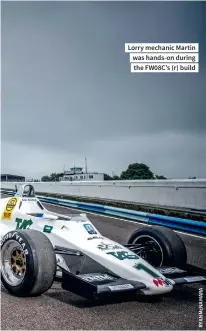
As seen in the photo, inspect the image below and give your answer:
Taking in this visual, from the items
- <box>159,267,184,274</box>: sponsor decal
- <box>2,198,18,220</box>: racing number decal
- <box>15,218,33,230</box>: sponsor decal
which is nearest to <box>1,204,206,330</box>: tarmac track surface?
<box>159,267,184,274</box>: sponsor decal

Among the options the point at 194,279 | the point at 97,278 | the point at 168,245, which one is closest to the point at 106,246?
the point at 97,278

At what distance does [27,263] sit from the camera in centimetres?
464

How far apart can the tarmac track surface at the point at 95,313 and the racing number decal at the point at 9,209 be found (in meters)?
1.81

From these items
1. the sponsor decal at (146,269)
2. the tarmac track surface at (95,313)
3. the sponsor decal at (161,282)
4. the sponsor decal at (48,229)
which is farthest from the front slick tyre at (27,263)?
the sponsor decal at (161,282)

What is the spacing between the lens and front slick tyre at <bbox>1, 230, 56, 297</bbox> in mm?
4543

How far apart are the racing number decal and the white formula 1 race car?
56mm

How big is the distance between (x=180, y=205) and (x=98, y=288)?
14467mm

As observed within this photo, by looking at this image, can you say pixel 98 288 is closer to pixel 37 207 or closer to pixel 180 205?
pixel 37 207

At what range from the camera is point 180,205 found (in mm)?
18125

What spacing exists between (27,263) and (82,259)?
0.81 meters

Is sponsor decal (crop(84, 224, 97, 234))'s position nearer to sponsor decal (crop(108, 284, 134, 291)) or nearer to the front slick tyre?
the front slick tyre

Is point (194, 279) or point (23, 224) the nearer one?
point (194, 279)

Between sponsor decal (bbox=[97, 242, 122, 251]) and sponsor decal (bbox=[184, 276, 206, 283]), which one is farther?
sponsor decal (bbox=[97, 242, 122, 251])

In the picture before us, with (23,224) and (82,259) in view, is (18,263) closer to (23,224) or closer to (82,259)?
(82,259)
